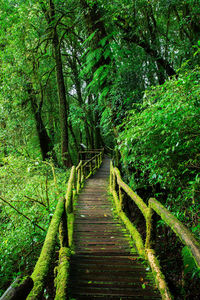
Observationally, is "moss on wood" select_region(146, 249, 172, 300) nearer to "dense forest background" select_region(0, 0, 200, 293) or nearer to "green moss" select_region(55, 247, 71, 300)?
"dense forest background" select_region(0, 0, 200, 293)

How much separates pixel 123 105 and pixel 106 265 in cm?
578

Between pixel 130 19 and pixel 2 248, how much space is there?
9.18 metres

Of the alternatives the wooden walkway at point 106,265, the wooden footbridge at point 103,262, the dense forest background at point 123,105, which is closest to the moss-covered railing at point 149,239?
the wooden footbridge at point 103,262

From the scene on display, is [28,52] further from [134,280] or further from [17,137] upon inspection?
[134,280]

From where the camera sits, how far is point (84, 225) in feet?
15.6

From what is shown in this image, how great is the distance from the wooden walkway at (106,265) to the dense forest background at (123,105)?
3.76ft

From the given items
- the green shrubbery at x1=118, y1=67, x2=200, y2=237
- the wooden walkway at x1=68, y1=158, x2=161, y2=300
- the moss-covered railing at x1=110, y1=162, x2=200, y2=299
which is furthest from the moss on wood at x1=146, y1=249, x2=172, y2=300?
the green shrubbery at x1=118, y1=67, x2=200, y2=237

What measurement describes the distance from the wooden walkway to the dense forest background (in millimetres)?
1145

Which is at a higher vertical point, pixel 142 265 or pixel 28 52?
pixel 28 52

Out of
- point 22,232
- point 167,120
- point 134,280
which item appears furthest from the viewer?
point 22,232

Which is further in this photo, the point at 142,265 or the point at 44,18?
the point at 44,18

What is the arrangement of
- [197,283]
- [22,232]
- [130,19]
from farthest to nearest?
[130,19]
[22,232]
[197,283]

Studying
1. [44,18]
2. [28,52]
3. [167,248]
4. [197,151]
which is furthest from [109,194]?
[44,18]

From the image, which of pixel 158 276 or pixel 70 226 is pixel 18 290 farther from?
pixel 70 226
